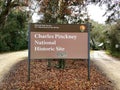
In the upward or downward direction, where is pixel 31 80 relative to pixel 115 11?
downward

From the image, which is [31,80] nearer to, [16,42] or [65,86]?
[65,86]

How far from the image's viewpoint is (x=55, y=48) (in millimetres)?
11727

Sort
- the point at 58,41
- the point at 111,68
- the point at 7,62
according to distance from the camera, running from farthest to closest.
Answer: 1. the point at 7,62
2. the point at 111,68
3. the point at 58,41

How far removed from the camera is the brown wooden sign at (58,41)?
1165 cm

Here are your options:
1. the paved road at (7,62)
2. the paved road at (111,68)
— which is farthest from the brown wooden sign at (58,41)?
the paved road at (7,62)

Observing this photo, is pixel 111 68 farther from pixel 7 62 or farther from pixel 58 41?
pixel 7 62

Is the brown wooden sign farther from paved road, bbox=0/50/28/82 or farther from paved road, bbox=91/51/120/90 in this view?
paved road, bbox=0/50/28/82

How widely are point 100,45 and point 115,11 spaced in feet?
161

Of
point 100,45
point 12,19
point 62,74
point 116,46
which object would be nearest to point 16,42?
point 12,19

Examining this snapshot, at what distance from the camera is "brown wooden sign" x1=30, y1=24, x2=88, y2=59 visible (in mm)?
11648

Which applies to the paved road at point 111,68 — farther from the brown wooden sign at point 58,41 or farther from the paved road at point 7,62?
the paved road at point 7,62

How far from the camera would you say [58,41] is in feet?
38.6

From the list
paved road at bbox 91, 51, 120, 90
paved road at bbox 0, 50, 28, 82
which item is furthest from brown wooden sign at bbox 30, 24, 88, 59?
paved road at bbox 0, 50, 28, 82

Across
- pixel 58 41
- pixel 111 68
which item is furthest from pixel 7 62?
pixel 58 41
